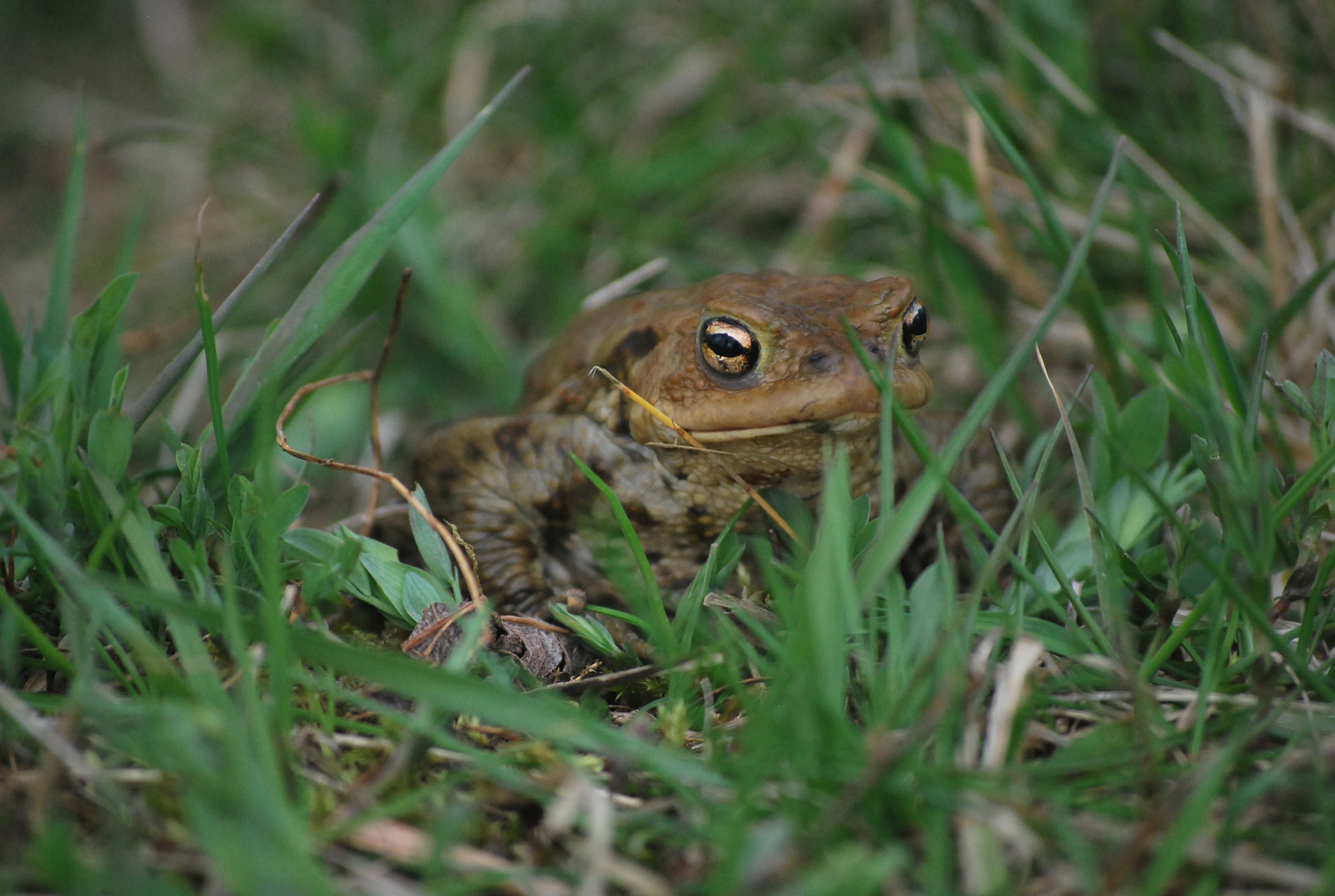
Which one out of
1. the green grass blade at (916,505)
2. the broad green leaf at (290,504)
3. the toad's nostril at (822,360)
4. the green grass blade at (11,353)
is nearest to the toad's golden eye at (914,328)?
the toad's nostril at (822,360)

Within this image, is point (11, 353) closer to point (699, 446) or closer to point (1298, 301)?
point (699, 446)

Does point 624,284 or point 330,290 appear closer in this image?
point 330,290

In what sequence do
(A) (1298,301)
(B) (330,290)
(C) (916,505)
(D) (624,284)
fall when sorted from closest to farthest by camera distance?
(C) (916,505)
(B) (330,290)
(A) (1298,301)
(D) (624,284)

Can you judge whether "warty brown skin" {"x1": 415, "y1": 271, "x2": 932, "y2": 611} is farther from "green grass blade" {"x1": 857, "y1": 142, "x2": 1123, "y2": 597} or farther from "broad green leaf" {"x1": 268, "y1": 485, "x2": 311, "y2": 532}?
"broad green leaf" {"x1": 268, "y1": 485, "x2": 311, "y2": 532}

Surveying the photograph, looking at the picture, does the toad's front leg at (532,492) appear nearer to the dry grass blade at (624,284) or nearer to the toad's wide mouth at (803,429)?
the toad's wide mouth at (803,429)

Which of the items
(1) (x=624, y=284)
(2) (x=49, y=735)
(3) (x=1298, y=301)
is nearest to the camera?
(2) (x=49, y=735)

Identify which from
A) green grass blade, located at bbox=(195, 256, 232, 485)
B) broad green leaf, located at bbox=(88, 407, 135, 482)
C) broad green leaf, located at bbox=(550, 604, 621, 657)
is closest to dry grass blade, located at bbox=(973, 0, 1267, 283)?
broad green leaf, located at bbox=(550, 604, 621, 657)

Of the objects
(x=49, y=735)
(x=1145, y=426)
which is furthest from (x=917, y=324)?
(x=49, y=735)
